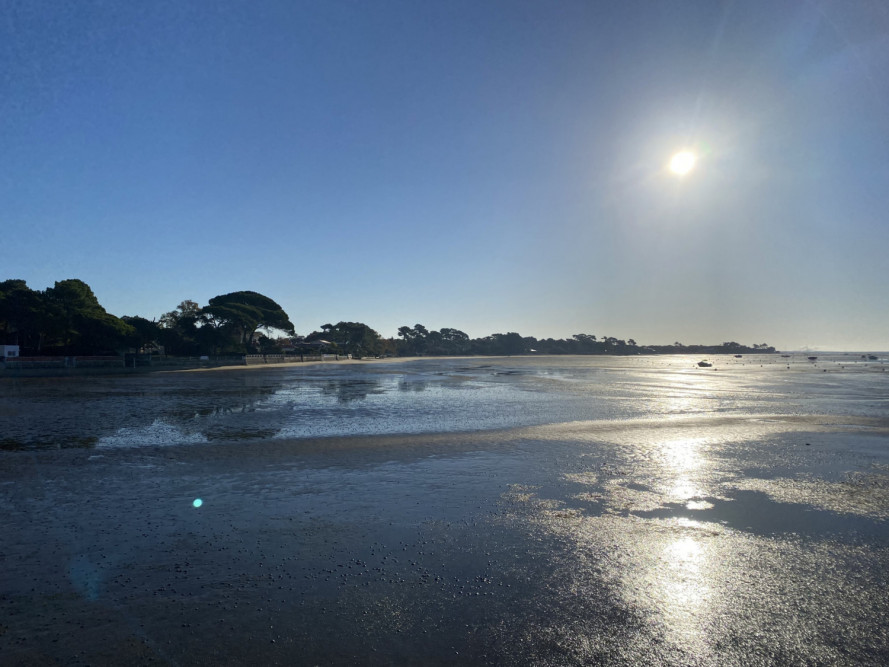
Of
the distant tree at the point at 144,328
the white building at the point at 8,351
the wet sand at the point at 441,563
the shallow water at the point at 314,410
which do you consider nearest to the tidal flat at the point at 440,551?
the wet sand at the point at 441,563

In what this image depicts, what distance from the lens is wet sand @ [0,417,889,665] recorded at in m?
4.41

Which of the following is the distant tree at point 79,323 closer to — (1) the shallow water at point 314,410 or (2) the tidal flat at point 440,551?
(1) the shallow water at point 314,410

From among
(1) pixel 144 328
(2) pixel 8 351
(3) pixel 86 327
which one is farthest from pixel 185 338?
(2) pixel 8 351

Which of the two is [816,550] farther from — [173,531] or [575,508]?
[173,531]

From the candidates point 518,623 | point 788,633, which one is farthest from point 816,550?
point 518,623

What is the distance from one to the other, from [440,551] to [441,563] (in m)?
0.42

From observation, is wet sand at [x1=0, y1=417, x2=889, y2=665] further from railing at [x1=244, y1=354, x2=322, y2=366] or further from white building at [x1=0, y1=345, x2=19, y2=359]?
railing at [x1=244, y1=354, x2=322, y2=366]

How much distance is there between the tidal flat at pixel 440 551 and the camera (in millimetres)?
4438

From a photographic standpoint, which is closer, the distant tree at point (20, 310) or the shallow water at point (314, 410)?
the shallow water at point (314, 410)

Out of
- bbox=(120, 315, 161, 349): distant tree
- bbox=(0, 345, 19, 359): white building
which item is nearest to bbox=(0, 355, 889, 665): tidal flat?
bbox=(0, 345, 19, 359): white building

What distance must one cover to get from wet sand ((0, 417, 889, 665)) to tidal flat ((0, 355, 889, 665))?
32mm

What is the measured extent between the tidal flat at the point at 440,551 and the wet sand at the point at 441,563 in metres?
0.03

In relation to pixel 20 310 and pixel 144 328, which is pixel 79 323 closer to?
pixel 20 310

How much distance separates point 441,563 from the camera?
20.4 ft
